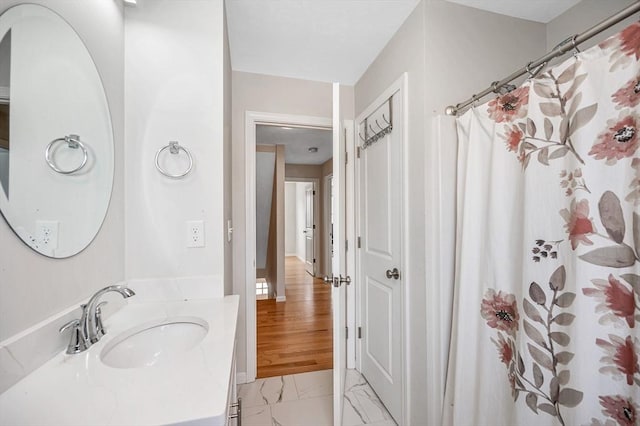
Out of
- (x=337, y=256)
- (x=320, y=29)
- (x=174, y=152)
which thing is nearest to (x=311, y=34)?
(x=320, y=29)

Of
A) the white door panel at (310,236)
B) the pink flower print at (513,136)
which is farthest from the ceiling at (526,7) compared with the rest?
the white door panel at (310,236)

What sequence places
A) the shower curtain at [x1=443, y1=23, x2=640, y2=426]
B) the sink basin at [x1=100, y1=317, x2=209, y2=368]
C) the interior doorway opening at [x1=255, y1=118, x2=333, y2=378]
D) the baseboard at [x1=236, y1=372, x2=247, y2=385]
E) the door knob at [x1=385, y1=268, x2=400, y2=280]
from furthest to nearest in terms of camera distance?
1. the interior doorway opening at [x1=255, y1=118, x2=333, y2=378]
2. the baseboard at [x1=236, y1=372, x2=247, y2=385]
3. the door knob at [x1=385, y1=268, x2=400, y2=280]
4. the sink basin at [x1=100, y1=317, x2=209, y2=368]
5. the shower curtain at [x1=443, y1=23, x2=640, y2=426]

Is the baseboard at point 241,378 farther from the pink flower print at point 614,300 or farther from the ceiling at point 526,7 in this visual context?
the ceiling at point 526,7

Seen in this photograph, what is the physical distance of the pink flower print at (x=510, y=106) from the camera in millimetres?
1006

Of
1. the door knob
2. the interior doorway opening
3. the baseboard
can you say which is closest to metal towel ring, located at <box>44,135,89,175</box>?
the interior doorway opening

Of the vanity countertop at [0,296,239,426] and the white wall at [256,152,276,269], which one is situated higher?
the white wall at [256,152,276,269]

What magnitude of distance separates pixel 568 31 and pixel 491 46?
0.41 m

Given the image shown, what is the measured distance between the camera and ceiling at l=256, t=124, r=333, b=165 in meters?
3.40

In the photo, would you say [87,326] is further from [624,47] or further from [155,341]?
[624,47]

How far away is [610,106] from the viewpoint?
0.76 metres

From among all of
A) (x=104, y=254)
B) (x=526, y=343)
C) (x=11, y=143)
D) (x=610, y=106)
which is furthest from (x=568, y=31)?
(x=104, y=254)

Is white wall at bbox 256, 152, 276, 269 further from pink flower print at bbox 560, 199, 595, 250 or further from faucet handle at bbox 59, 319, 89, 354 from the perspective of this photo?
pink flower print at bbox 560, 199, 595, 250

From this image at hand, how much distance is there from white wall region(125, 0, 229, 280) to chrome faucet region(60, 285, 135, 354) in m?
0.42

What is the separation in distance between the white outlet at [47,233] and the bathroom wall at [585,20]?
7.85 feet
